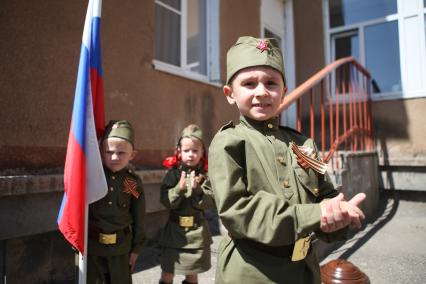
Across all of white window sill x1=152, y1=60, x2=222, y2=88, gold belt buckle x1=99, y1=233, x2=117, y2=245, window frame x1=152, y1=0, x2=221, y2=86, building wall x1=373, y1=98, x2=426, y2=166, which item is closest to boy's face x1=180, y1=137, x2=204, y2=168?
gold belt buckle x1=99, y1=233, x2=117, y2=245

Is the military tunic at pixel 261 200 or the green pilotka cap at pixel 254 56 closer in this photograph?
the military tunic at pixel 261 200

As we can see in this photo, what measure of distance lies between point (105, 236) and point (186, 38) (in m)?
3.64

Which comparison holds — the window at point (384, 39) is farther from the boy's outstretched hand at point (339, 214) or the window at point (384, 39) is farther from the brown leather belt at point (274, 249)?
the boy's outstretched hand at point (339, 214)

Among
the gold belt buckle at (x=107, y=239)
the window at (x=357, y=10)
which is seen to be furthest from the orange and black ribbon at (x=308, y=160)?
the window at (x=357, y=10)

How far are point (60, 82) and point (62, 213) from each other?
5.24ft

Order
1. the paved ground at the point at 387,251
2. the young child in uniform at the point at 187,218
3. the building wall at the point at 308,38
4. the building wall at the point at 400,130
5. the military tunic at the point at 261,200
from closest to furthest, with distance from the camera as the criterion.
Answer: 1. the military tunic at the point at 261,200
2. the young child in uniform at the point at 187,218
3. the paved ground at the point at 387,251
4. the building wall at the point at 400,130
5. the building wall at the point at 308,38

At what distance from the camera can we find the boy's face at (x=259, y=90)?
1.36 metres

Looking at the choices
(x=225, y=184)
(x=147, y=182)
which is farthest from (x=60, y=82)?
(x=225, y=184)

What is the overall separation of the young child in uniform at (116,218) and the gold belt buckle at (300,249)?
1.34m

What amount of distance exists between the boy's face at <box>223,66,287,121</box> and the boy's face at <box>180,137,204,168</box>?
1404mm

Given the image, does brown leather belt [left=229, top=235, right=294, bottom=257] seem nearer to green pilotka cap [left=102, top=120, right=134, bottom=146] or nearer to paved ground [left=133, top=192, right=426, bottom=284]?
green pilotka cap [left=102, top=120, right=134, bottom=146]

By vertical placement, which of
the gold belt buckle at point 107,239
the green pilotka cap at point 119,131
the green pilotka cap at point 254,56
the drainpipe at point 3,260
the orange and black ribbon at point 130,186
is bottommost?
the drainpipe at point 3,260

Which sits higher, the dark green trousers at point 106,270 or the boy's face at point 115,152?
the boy's face at point 115,152

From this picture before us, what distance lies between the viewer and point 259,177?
1.31m
